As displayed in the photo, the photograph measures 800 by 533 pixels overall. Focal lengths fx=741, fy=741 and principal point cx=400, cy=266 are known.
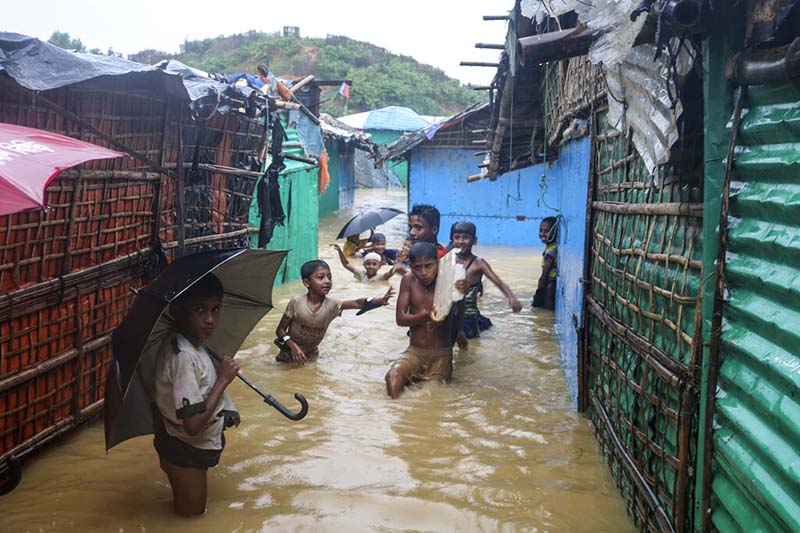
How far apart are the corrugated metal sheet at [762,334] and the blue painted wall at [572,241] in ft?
10.1

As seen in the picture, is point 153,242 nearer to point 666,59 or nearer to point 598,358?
point 598,358

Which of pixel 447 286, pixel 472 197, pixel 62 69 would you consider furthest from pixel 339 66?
pixel 62 69

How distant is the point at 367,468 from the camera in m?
4.87

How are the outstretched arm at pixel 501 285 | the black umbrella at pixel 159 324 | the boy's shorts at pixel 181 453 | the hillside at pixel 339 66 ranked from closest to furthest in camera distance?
the black umbrella at pixel 159 324 → the boy's shorts at pixel 181 453 → the outstretched arm at pixel 501 285 → the hillside at pixel 339 66

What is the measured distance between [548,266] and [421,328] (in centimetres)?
408

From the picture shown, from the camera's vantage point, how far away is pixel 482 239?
19.0 m

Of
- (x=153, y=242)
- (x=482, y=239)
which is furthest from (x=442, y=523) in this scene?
(x=482, y=239)

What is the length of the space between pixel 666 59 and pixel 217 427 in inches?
111

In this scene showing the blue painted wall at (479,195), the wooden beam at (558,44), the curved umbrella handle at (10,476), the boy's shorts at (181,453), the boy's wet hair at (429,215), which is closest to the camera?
the wooden beam at (558,44)

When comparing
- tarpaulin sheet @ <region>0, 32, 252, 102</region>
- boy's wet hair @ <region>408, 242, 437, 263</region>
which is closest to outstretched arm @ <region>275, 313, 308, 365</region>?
boy's wet hair @ <region>408, 242, 437, 263</region>

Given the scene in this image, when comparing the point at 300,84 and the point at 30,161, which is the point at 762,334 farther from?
the point at 300,84

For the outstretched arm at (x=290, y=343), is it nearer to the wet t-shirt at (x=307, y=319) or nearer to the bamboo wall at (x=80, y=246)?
the wet t-shirt at (x=307, y=319)

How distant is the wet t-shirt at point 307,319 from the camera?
7.26 meters

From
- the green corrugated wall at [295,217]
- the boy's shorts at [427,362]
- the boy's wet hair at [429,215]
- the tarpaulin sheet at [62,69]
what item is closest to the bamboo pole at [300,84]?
the green corrugated wall at [295,217]
